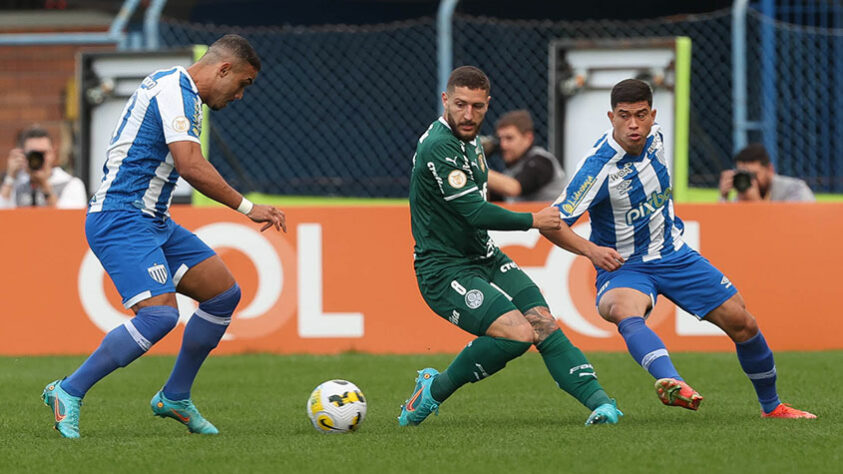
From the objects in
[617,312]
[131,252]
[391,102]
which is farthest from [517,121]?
[131,252]

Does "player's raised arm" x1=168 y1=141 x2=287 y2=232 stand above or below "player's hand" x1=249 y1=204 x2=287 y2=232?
above

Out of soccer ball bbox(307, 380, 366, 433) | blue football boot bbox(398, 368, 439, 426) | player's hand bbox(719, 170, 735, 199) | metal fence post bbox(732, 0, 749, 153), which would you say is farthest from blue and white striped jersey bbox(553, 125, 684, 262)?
metal fence post bbox(732, 0, 749, 153)

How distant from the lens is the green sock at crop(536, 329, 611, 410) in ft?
21.3

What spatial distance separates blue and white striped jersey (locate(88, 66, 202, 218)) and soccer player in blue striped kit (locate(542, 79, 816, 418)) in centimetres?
186

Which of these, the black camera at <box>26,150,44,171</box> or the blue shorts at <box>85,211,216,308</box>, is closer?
the blue shorts at <box>85,211,216,308</box>

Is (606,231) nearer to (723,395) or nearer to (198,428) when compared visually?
(723,395)

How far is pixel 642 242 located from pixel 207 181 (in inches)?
85.7

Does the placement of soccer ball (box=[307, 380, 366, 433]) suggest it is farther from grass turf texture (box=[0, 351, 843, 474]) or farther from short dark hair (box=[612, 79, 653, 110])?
short dark hair (box=[612, 79, 653, 110])

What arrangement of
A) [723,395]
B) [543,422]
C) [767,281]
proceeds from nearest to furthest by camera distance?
[543,422]
[723,395]
[767,281]

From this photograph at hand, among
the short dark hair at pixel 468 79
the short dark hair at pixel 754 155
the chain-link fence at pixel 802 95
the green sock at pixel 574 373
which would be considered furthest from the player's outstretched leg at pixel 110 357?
the chain-link fence at pixel 802 95

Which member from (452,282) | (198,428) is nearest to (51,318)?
(198,428)

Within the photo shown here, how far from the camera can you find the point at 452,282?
6.52 m

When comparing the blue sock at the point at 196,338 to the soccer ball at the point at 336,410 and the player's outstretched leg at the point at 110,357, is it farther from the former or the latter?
the soccer ball at the point at 336,410

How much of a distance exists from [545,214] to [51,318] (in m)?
5.25
